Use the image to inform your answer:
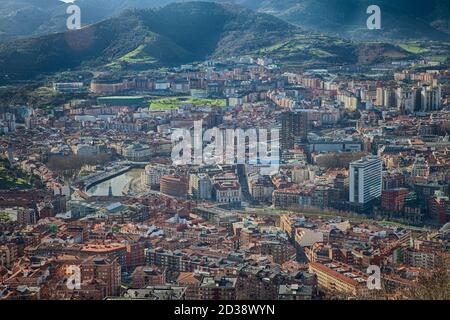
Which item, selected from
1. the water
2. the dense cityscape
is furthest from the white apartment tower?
the water

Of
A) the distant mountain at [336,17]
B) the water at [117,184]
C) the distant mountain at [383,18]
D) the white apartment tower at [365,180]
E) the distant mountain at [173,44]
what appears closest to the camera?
the white apartment tower at [365,180]

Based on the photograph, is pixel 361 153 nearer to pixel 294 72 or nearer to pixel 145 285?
pixel 145 285

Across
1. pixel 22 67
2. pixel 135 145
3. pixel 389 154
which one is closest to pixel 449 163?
pixel 389 154

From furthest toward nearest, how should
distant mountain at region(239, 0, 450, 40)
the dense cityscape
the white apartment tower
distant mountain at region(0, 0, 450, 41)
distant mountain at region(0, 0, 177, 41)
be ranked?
distant mountain at region(239, 0, 450, 40) < distant mountain at region(0, 0, 450, 41) < distant mountain at region(0, 0, 177, 41) < the white apartment tower < the dense cityscape

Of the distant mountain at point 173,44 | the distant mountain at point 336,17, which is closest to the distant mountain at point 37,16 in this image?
the distant mountain at point 336,17

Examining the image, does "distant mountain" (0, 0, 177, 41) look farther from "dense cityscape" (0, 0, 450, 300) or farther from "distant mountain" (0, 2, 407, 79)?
"dense cityscape" (0, 0, 450, 300)

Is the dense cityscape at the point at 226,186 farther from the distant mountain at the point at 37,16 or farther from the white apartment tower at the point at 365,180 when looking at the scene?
the distant mountain at the point at 37,16
